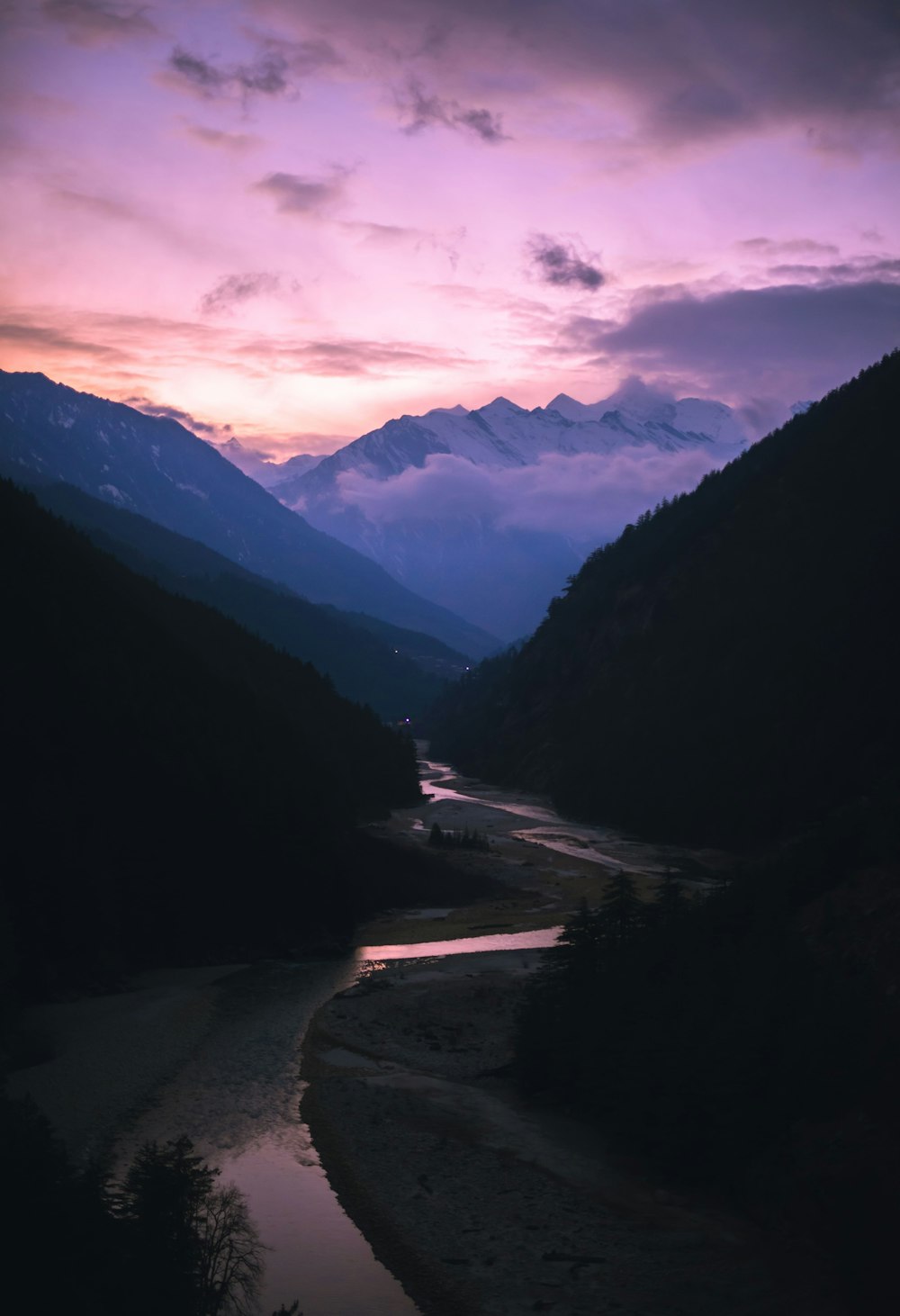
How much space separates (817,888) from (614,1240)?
2127 cm

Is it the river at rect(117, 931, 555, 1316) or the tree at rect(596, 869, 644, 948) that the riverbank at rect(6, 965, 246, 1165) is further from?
the tree at rect(596, 869, 644, 948)

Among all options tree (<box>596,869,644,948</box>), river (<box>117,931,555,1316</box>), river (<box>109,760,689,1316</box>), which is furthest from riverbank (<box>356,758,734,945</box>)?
tree (<box>596,869,644,948</box>)

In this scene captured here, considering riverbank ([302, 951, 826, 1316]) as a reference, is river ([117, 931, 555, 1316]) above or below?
below

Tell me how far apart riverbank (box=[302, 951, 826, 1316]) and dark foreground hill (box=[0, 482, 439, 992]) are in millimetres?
23083

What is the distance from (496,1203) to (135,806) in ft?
180

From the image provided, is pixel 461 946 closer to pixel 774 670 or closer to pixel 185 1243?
pixel 185 1243

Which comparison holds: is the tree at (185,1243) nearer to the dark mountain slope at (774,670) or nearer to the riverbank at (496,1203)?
the riverbank at (496,1203)

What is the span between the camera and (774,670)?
502 feet

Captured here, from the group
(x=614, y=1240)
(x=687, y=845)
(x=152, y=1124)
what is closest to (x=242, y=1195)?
(x=152, y=1124)

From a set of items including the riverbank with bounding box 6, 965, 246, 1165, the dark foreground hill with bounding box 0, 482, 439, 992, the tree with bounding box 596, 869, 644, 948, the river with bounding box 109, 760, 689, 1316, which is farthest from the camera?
the dark foreground hill with bounding box 0, 482, 439, 992

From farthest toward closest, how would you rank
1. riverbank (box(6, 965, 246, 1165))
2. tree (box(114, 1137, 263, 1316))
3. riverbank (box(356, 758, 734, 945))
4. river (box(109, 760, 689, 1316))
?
1. riverbank (box(356, 758, 734, 945))
2. riverbank (box(6, 965, 246, 1165))
3. river (box(109, 760, 689, 1316))
4. tree (box(114, 1137, 263, 1316))

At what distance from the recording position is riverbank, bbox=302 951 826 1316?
3509 centimetres

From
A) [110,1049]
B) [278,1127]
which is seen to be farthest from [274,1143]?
[110,1049]

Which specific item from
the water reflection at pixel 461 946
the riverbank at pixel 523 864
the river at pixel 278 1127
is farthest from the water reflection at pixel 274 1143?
the riverbank at pixel 523 864
